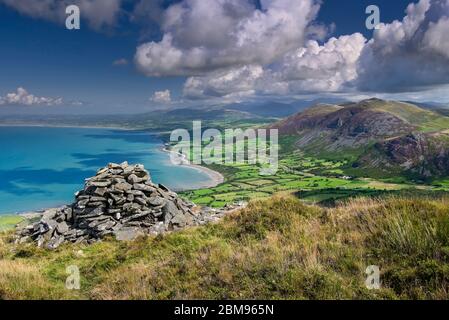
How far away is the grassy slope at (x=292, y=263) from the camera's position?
26.0ft

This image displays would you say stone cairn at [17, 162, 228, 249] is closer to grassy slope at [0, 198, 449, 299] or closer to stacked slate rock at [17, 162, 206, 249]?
stacked slate rock at [17, 162, 206, 249]

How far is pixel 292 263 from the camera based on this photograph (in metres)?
9.12

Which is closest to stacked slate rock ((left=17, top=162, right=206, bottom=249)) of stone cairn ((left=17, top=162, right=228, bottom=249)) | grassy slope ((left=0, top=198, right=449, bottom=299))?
stone cairn ((left=17, top=162, right=228, bottom=249))

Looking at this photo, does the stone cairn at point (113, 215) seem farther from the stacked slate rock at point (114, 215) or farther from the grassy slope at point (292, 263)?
the grassy slope at point (292, 263)

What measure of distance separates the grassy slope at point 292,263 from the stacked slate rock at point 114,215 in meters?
5.97

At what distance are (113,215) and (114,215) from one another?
0.07 meters

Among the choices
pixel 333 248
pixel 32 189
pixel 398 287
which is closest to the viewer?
pixel 398 287

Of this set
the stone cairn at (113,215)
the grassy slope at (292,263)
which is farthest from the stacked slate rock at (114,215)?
the grassy slope at (292,263)

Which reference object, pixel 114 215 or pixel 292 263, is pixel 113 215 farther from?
pixel 292 263

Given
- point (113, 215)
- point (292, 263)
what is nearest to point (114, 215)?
point (113, 215)

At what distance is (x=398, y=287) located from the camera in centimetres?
784
